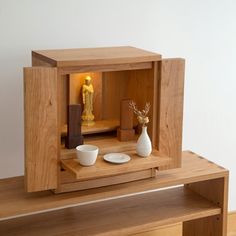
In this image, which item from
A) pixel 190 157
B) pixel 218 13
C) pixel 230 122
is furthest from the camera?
pixel 230 122

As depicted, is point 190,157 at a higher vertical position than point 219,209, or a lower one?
higher

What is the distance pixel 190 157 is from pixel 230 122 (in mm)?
537

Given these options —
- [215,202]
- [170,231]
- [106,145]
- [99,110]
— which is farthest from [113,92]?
[170,231]

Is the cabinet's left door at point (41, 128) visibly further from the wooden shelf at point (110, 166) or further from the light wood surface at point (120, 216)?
the light wood surface at point (120, 216)

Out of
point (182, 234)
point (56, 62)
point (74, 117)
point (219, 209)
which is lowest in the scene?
point (182, 234)

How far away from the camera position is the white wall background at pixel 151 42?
2223 millimetres

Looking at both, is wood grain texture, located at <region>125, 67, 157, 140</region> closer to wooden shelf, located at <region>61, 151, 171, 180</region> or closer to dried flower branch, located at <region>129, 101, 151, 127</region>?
dried flower branch, located at <region>129, 101, 151, 127</region>

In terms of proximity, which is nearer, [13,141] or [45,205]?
[45,205]

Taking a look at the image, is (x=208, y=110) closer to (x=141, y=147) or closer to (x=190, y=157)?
(x=190, y=157)

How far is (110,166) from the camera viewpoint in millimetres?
2014

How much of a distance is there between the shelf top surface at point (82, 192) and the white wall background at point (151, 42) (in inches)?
11.9

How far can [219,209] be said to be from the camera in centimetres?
235

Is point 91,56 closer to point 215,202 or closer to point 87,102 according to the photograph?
point 87,102

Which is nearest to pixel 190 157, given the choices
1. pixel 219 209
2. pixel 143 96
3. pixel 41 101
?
pixel 219 209
